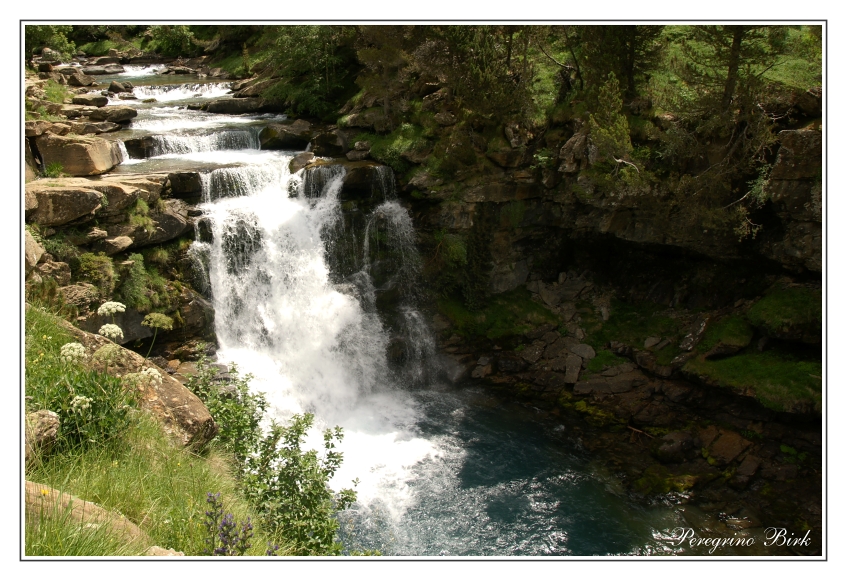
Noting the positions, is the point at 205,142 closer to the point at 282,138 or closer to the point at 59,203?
the point at 282,138

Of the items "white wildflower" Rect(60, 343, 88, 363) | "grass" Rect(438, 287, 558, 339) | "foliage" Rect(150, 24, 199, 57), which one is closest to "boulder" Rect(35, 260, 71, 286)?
"white wildflower" Rect(60, 343, 88, 363)

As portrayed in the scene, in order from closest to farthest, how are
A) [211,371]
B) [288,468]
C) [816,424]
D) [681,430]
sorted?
[288,468]
[211,371]
[816,424]
[681,430]

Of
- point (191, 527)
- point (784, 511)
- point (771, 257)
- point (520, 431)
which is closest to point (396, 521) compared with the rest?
point (520, 431)

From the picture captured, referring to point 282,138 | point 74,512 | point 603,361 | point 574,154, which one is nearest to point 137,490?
point 74,512

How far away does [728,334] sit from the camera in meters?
13.5

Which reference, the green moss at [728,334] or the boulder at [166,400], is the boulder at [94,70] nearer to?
the boulder at [166,400]

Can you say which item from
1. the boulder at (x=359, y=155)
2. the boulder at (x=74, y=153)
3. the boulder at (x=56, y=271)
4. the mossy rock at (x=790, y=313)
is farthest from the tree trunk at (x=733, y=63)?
the boulder at (x=74, y=153)

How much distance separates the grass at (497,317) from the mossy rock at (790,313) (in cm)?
489

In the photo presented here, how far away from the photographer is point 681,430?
12.9m

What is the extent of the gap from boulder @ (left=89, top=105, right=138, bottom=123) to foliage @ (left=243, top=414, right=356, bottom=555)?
597 inches

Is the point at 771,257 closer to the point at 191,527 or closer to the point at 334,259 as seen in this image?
the point at 334,259

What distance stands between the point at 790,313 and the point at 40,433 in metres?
13.4

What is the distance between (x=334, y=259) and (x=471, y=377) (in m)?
4.67

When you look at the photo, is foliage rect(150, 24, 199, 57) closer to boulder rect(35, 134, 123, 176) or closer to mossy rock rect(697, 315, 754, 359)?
boulder rect(35, 134, 123, 176)
